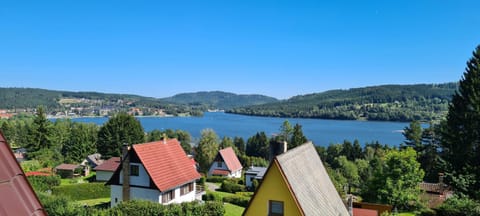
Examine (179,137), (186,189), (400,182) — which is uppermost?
(400,182)

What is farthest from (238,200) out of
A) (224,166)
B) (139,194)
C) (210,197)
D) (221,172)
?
(224,166)

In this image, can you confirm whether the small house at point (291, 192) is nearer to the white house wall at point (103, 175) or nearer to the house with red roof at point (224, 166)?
the white house wall at point (103, 175)

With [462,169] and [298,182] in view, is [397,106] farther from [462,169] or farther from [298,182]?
[298,182]

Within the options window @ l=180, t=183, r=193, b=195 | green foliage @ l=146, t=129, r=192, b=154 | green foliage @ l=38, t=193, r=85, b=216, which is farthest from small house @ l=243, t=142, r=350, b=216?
green foliage @ l=146, t=129, r=192, b=154

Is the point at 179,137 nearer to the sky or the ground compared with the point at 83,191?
nearer to the sky

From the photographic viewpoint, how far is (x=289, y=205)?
12117 millimetres

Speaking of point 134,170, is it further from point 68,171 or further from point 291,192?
point 68,171

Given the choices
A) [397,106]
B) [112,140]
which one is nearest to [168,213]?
[112,140]

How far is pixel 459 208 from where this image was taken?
2120 cm

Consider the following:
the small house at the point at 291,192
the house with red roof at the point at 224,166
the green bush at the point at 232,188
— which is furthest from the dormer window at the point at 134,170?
the house with red roof at the point at 224,166

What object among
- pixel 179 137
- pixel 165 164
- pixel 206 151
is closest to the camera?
pixel 165 164

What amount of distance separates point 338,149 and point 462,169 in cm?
4227

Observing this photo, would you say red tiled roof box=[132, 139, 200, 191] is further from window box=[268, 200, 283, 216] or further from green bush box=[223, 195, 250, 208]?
window box=[268, 200, 283, 216]

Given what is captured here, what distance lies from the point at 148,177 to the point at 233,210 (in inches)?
320
